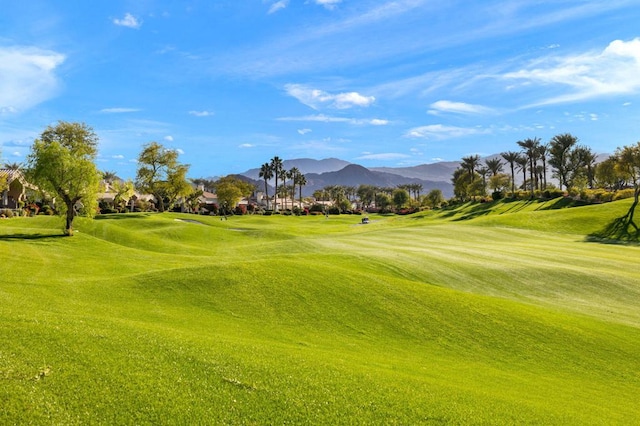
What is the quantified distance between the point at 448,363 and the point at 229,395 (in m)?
9.35

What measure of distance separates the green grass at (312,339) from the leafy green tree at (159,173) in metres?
50.1

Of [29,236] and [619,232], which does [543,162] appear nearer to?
[619,232]

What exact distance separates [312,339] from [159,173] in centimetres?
7890

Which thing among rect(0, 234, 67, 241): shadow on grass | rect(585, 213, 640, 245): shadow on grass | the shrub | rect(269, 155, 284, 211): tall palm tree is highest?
rect(269, 155, 284, 211): tall palm tree

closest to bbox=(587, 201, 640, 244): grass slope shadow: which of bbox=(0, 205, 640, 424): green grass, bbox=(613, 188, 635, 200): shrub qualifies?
bbox=(613, 188, 635, 200): shrub

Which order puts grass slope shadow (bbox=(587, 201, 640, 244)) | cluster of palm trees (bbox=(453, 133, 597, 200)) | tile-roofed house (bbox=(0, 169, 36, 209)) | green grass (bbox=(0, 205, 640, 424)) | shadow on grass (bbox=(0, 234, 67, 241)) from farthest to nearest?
cluster of palm trees (bbox=(453, 133, 597, 200)) → tile-roofed house (bbox=(0, 169, 36, 209)) → grass slope shadow (bbox=(587, 201, 640, 244)) → shadow on grass (bbox=(0, 234, 67, 241)) → green grass (bbox=(0, 205, 640, 424))

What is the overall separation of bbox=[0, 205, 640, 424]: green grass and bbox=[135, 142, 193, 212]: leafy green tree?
50089 mm

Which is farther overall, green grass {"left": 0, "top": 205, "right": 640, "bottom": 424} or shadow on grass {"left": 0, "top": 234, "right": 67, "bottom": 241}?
shadow on grass {"left": 0, "top": 234, "right": 67, "bottom": 241}

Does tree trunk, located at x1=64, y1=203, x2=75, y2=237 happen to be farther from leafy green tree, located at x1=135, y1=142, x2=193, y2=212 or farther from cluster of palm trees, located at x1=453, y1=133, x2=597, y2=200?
cluster of palm trees, located at x1=453, y1=133, x2=597, y2=200

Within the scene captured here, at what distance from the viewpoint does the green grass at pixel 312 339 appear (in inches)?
335

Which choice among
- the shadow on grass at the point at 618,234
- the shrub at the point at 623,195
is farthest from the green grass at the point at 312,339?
the shrub at the point at 623,195

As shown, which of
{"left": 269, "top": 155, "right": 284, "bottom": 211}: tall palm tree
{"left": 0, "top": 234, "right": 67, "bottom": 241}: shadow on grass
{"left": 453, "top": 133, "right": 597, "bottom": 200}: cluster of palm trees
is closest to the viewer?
{"left": 0, "top": 234, "right": 67, "bottom": 241}: shadow on grass

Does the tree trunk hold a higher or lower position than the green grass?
higher

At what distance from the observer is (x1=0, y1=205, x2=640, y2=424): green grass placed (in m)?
8.51
